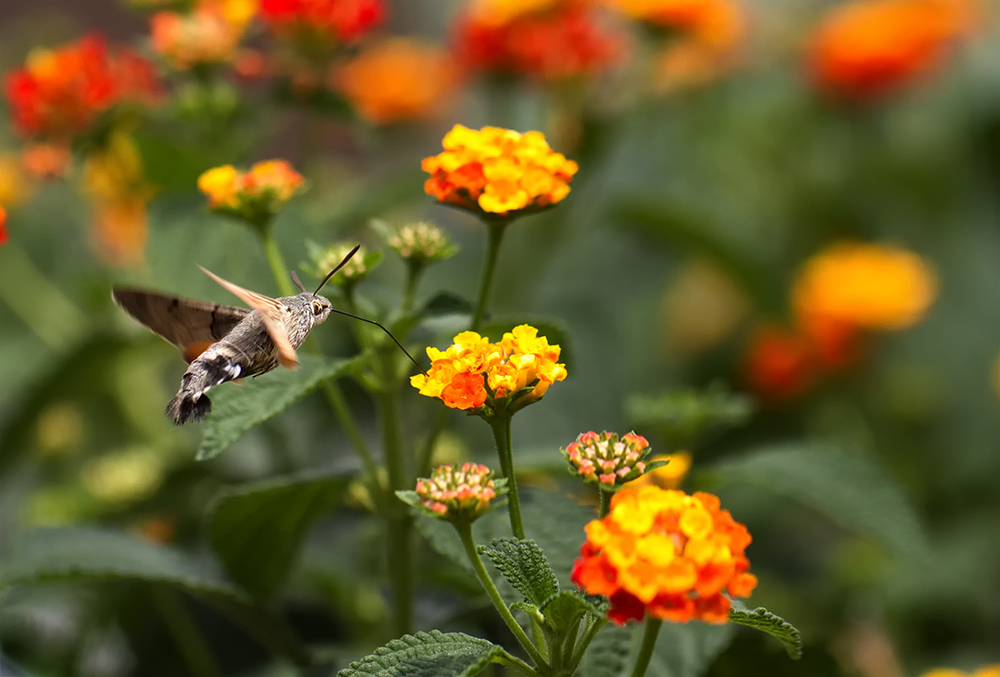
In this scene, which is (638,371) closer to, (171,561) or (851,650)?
(851,650)

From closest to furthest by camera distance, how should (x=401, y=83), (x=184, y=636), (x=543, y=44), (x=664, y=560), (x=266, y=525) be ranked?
1. (x=664, y=560)
2. (x=266, y=525)
3. (x=184, y=636)
4. (x=543, y=44)
5. (x=401, y=83)

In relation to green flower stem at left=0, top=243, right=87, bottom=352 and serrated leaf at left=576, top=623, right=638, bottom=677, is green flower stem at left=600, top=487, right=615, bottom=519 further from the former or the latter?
green flower stem at left=0, top=243, right=87, bottom=352

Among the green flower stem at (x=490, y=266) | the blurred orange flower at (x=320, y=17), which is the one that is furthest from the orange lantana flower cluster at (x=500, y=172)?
the blurred orange flower at (x=320, y=17)

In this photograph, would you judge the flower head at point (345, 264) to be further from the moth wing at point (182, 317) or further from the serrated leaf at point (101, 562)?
the serrated leaf at point (101, 562)

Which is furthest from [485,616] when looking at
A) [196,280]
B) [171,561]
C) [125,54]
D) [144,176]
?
[125,54]

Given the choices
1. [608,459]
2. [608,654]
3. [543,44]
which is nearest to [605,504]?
[608,459]

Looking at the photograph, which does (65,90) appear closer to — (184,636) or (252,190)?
(252,190)
